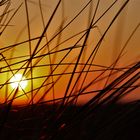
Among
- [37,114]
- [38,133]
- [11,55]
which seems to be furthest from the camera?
[11,55]

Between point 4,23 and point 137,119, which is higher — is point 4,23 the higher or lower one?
the higher one

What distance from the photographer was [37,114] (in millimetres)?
649

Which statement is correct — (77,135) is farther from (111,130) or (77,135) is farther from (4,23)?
(4,23)

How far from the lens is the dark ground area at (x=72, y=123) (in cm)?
49

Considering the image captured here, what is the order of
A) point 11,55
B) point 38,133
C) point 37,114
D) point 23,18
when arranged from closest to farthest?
point 38,133 < point 37,114 < point 11,55 < point 23,18

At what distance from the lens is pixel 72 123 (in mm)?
477

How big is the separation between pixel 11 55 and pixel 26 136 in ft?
0.97

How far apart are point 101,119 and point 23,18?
1.92ft

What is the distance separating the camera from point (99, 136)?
1.61 feet

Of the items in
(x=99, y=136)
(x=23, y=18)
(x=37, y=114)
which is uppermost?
(x=23, y=18)

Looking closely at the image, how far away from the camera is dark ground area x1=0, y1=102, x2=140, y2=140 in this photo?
0.49 metres

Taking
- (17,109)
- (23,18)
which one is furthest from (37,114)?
(23,18)

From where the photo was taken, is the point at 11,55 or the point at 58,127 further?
the point at 11,55

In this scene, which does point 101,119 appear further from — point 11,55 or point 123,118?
point 11,55
